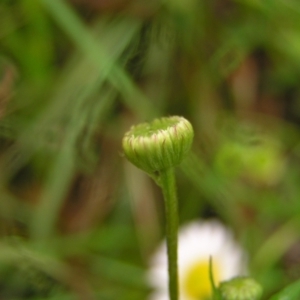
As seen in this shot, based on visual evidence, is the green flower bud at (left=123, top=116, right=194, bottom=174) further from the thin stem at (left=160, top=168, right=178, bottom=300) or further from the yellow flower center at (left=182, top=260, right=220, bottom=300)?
the yellow flower center at (left=182, top=260, right=220, bottom=300)

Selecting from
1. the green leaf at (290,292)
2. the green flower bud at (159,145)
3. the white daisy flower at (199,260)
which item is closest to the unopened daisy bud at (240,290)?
the green leaf at (290,292)

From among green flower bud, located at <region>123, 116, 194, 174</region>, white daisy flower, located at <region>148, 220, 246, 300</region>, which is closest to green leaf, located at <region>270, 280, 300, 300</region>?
green flower bud, located at <region>123, 116, 194, 174</region>

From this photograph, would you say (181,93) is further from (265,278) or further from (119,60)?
(265,278)

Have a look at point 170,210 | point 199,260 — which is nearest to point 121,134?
point 199,260

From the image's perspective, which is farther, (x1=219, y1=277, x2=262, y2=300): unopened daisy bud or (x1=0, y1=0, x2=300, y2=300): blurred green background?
(x1=0, y1=0, x2=300, y2=300): blurred green background

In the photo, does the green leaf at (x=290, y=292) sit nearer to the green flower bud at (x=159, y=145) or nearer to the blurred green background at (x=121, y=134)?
the green flower bud at (x=159, y=145)

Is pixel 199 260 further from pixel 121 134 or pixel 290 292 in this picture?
pixel 290 292

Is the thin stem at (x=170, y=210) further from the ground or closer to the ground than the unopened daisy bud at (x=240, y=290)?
further from the ground

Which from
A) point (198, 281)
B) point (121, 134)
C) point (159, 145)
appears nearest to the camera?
point (159, 145)
